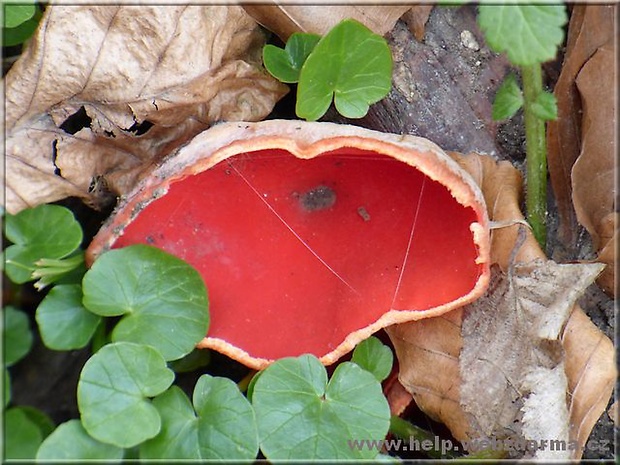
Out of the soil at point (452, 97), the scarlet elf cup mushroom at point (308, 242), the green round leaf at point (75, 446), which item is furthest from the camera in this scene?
the soil at point (452, 97)

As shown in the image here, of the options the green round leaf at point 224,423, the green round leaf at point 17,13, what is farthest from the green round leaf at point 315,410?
the green round leaf at point 17,13

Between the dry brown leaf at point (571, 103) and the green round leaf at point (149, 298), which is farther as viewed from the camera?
the dry brown leaf at point (571, 103)

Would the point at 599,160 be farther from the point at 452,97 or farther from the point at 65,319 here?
the point at 65,319

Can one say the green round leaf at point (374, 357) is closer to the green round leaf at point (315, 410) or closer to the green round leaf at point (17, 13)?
the green round leaf at point (315, 410)

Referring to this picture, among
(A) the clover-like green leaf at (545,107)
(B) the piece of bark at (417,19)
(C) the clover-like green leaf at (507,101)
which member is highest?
(B) the piece of bark at (417,19)

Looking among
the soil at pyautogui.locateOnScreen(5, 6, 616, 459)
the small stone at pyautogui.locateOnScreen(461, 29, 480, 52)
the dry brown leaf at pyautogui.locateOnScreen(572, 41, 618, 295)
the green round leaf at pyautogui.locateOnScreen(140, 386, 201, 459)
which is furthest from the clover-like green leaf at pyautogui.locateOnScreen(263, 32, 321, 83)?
the green round leaf at pyautogui.locateOnScreen(140, 386, 201, 459)

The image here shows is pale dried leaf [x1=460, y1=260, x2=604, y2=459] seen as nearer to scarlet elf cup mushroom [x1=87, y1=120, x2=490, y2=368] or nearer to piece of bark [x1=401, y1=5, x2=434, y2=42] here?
scarlet elf cup mushroom [x1=87, y1=120, x2=490, y2=368]

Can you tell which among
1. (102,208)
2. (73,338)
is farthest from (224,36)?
(73,338)
